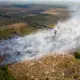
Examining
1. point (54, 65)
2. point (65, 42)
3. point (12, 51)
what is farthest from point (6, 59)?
point (65, 42)

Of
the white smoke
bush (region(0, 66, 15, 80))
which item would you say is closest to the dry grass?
bush (region(0, 66, 15, 80))

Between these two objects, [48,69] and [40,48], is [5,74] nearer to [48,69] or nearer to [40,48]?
[48,69]

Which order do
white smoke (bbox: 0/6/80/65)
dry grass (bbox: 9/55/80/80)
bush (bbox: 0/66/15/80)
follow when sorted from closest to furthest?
1. bush (bbox: 0/66/15/80)
2. dry grass (bbox: 9/55/80/80)
3. white smoke (bbox: 0/6/80/65)

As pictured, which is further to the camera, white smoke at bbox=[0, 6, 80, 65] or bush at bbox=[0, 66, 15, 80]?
white smoke at bbox=[0, 6, 80, 65]

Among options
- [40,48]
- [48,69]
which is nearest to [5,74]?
[48,69]

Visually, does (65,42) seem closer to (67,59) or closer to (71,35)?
(71,35)

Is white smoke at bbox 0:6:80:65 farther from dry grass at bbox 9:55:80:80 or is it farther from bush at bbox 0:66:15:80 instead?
bush at bbox 0:66:15:80

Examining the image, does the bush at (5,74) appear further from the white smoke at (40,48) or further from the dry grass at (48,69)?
the white smoke at (40,48)

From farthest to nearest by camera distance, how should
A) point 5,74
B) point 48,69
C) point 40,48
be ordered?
point 40,48 → point 48,69 → point 5,74

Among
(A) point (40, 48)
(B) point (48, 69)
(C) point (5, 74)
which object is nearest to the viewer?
(C) point (5, 74)
